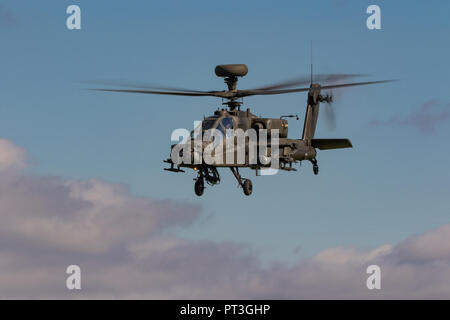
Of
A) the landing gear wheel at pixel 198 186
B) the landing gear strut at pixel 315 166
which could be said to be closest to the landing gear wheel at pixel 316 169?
the landing gear strut at pixel 315 166

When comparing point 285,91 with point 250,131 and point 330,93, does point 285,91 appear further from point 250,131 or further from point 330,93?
point 330,93

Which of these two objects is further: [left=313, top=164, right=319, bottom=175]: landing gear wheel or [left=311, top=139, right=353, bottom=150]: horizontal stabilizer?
[left=313, top=164, right=319, bottom=175]: landing gear wheel

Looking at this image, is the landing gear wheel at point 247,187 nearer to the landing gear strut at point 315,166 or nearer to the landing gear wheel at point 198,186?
the landing gear wheel at point 198,186

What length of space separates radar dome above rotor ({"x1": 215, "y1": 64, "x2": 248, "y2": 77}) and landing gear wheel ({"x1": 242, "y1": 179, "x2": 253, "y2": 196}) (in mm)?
5927

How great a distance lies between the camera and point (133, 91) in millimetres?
46969

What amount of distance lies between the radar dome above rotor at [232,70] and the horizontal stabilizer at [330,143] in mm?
7414

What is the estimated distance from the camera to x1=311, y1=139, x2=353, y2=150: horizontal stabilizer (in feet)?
172

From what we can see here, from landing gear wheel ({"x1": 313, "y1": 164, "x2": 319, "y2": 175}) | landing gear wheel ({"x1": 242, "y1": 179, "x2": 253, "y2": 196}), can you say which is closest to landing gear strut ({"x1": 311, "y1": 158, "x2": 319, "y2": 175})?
landing gear wheel ({"x1": 313, "y1": 164, "x2": 319, "y2": 175})

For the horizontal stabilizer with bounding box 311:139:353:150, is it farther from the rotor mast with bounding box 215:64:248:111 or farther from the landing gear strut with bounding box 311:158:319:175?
the rotor mast with bounding box 215:64:248:111

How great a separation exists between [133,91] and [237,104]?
6.22m

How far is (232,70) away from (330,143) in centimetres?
833

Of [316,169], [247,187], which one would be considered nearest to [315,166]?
[316,169]
